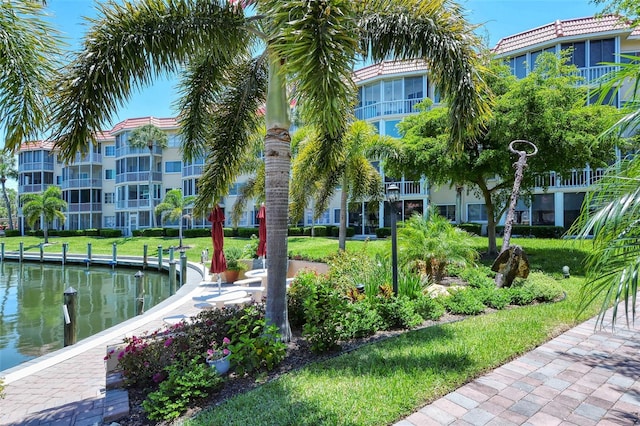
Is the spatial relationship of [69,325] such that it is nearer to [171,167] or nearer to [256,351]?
[256,351]

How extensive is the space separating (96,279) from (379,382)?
63.8 ft

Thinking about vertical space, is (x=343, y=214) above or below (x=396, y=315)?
above

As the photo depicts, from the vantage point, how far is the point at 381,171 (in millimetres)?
27562

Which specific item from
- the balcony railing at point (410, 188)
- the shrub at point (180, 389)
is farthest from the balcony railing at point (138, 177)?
the shrub at point (180, 389)

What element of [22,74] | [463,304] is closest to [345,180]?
[463,304]

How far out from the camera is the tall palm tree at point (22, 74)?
4.55 meters

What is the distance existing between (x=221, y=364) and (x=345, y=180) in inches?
449

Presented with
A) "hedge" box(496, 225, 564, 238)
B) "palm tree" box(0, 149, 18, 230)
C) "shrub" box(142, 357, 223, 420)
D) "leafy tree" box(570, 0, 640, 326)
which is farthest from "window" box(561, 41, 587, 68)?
"palm tree" box(0, 149, 18, 230)

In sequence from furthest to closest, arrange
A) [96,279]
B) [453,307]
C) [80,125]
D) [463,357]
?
1. [96,279]
2. [453,307]
3. [463,357]
4. [80,125]

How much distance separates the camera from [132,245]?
3142cm

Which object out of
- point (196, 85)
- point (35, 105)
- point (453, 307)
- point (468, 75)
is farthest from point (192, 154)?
point (453, 307)

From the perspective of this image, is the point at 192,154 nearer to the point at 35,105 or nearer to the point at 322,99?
the point at 35,105

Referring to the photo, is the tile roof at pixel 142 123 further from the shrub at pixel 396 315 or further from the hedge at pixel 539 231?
the shrub at pixel 396 315

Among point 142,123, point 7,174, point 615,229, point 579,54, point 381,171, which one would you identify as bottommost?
→ point 615,229
